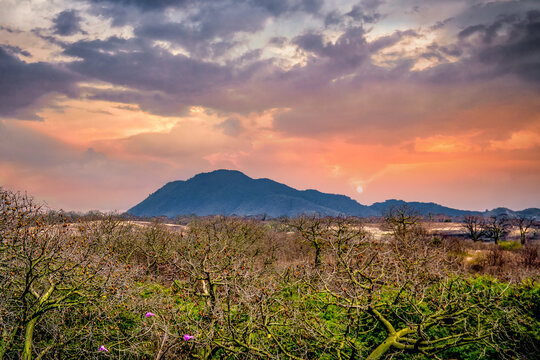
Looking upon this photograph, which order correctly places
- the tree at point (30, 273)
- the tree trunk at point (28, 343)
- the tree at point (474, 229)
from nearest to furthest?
the tree trunk at point (28, 343), the tree at point (30, 273), the tree at point (474, 229)

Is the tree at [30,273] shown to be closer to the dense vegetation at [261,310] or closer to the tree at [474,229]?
the dense vegetation at [261,310]

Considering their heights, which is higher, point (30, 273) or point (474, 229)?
point (30, 273)

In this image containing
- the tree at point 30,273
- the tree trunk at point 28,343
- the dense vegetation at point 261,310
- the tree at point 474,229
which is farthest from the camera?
the tree at point 474,229

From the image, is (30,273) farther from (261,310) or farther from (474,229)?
(474,229)

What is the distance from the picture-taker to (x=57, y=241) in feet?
39.7

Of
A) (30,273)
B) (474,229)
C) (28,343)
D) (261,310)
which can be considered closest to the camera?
(261,310)

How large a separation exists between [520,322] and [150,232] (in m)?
34.1

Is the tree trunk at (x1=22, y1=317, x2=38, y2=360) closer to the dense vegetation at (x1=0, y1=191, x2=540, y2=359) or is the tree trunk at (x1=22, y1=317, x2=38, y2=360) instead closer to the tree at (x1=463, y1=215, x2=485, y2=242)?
the dense vegetation at (x1=0, y1=191, x2=540, y2=359)

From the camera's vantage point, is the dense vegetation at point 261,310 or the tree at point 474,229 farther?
the tree at point 474,229

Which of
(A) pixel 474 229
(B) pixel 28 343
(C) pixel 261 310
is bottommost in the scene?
(A) pixel 474 229

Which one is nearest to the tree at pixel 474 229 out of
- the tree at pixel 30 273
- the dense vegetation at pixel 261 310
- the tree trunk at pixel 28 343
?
the dense vegetation at pixel 261 310

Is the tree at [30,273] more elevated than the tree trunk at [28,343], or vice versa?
the tree at [30,273]

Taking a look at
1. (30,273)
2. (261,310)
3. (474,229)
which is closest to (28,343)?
(30,273)

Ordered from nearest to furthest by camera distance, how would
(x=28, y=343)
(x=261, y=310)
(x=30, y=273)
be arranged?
(x=261, y=310)
(x=28, y=343)
(x=30, y=273)
